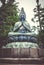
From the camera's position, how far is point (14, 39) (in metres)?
7.08

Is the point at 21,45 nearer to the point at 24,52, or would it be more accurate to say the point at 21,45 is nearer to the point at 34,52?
the point at 24,52

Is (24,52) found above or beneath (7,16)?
beneath

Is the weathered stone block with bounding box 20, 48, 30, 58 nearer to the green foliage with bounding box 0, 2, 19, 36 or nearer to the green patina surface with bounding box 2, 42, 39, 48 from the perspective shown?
the green patina surface with bounding box 2, 42, 39, 48

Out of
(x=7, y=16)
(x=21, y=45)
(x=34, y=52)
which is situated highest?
(x=7, y=16)

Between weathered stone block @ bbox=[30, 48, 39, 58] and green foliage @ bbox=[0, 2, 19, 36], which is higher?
green foliage @ bbox=[0, 2, 19, 36]

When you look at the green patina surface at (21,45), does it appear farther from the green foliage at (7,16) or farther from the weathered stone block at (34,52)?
the green foliage at (7,16)

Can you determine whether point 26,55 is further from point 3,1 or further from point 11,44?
point 3,1

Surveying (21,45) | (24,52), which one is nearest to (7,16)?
(21,45)

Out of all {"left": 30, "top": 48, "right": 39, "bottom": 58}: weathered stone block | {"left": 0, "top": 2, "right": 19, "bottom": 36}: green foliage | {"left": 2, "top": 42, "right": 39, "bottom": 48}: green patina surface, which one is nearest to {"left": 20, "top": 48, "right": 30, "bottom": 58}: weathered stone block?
{"left": 30, "top": 48, "right": 39, "bottom": 58}: weathered stone block

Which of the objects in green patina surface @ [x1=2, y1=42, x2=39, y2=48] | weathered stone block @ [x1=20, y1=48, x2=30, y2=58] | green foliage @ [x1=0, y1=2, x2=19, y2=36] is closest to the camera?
weathered stone block @ [x1=20, y1=48, x2=30, y2=58]

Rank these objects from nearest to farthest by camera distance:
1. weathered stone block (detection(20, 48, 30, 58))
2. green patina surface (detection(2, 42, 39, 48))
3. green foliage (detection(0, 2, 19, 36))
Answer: weathered stone block (detection(20, 48, 30, 58))
green patina surface (detection(2, 42, 39, 48))
green foliage (detection(0, 2, 19, 36))

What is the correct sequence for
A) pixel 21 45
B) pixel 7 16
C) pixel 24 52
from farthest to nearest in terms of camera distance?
1. pixel 7 16
2. pixel 21 45
3. pixel 24 52

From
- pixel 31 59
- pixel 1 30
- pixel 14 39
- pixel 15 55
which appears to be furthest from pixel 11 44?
pixel 1 30

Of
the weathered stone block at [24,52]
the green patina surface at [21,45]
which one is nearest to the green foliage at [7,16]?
the green patina surface at [21,45]
